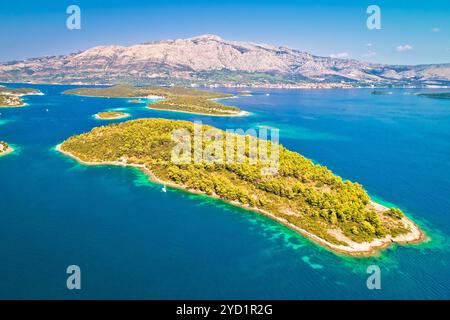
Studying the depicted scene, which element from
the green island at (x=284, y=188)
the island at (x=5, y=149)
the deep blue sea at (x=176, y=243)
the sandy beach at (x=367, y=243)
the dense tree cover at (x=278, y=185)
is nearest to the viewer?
the deep blue sea at (x=176, y=243)

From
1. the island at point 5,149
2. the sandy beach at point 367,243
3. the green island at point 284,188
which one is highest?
the island at point 5,149

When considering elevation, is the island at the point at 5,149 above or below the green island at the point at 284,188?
above

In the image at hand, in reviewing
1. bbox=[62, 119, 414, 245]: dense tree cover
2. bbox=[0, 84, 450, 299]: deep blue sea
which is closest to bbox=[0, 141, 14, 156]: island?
bbox=[0, 84, 450, 299]: deep blue sea

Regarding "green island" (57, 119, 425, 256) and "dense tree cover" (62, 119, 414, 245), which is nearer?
"green island" (57, 119, 425, 256)

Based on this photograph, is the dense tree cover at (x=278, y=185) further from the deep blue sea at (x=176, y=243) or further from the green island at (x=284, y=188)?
the deep blue sea at (x=176, y=243)

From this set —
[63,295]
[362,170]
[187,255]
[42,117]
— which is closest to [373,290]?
[187,255]

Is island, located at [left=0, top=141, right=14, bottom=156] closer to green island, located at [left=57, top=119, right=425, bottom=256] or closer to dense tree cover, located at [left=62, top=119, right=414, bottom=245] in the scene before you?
green island, located at [left=57, top=119, right=425, bottom=256]

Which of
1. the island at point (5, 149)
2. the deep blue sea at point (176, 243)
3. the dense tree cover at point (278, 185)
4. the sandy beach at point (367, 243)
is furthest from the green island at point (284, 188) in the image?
the island at point (5, 149)

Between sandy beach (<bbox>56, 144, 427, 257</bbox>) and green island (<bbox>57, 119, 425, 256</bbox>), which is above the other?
green island (<bbox>57, 119, 425, 256</bbox>)
